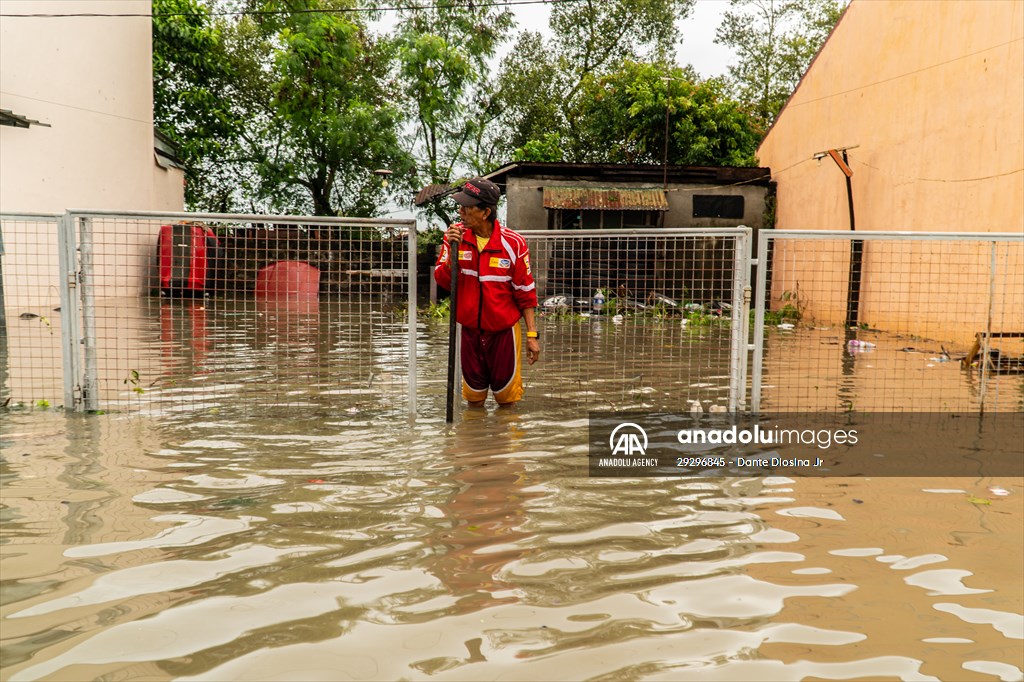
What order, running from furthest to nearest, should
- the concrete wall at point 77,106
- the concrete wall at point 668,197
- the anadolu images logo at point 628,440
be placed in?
1. the concrete wall at point 668,197
2. the concrete wall at point 77,106
3. the anadolu images logo at point 628,440

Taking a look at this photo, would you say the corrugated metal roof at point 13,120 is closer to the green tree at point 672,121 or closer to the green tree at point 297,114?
the green tree at point 297,114

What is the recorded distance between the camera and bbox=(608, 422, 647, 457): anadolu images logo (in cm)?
525

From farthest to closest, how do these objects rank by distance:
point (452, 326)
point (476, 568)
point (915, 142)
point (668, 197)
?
point (668, 197)
point (915, 142)
point (452, 326)
point (476, 568)

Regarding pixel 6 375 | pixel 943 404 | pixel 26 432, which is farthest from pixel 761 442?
pixel 6 375

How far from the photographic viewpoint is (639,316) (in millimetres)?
6863

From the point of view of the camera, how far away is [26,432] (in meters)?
5.50

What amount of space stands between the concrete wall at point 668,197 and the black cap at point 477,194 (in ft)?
49.9

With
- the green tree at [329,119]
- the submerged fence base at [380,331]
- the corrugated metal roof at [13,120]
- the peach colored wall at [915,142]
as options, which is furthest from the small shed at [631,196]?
the submerged fence base at [380,331]

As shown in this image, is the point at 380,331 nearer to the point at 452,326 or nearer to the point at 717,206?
the point at 452,326

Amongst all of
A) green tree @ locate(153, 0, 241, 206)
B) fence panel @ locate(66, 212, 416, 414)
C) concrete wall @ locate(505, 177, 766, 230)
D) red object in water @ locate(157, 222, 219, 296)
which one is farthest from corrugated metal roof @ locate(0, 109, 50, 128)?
green tree @ locate(153, 0, 241, 206)

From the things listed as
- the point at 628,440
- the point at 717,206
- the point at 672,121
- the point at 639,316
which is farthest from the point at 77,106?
the point at 672,121

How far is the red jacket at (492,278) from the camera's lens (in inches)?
229

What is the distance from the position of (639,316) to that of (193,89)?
28.6m

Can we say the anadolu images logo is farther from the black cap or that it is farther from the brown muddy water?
the black cap
